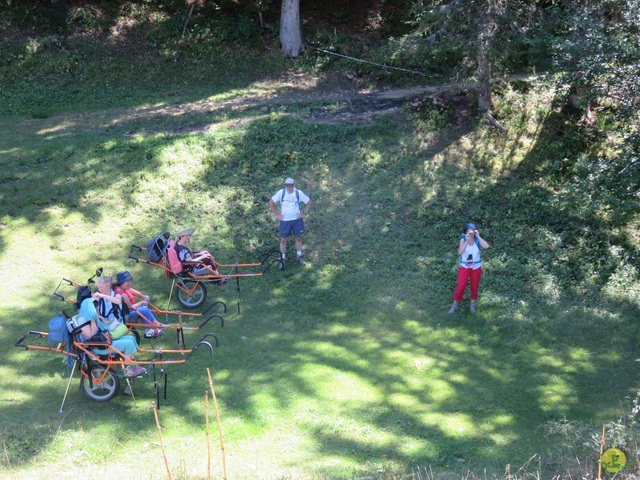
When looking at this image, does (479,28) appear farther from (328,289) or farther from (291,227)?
(328,289)

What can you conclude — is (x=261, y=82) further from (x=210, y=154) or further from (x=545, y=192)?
(x=545, y=192)

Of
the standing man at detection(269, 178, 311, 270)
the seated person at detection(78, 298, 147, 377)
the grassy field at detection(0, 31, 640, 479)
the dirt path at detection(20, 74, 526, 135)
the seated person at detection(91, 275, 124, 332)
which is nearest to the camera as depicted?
the grassy field at detection(0, 31, 640, 479)

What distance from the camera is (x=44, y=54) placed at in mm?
19719

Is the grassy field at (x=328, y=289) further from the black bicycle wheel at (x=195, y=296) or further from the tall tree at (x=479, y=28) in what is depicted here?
the tall tree at (x=479, y=28)

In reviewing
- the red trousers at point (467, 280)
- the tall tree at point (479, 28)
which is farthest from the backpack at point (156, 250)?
the tall tree at point (479, 28)

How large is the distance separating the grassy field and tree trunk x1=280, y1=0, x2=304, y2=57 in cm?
109

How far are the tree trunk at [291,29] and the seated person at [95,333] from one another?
1301 cm

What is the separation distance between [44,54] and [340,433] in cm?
1625

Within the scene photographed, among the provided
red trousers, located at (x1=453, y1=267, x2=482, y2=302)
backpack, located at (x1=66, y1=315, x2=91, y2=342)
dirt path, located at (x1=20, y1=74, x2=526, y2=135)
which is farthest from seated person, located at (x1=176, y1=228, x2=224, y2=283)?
dirt path, located at (x1=20, y1=74, x2=526, y2=135)

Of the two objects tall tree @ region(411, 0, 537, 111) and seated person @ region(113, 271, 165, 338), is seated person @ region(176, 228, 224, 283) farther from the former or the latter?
tall tree @ region(411, 0, 537, 111)

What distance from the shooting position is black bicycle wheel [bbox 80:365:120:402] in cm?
877

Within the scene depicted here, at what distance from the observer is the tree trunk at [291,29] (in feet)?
65.1

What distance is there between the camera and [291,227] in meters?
12.5

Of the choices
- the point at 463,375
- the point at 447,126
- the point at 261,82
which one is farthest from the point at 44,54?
the point at 463,375
